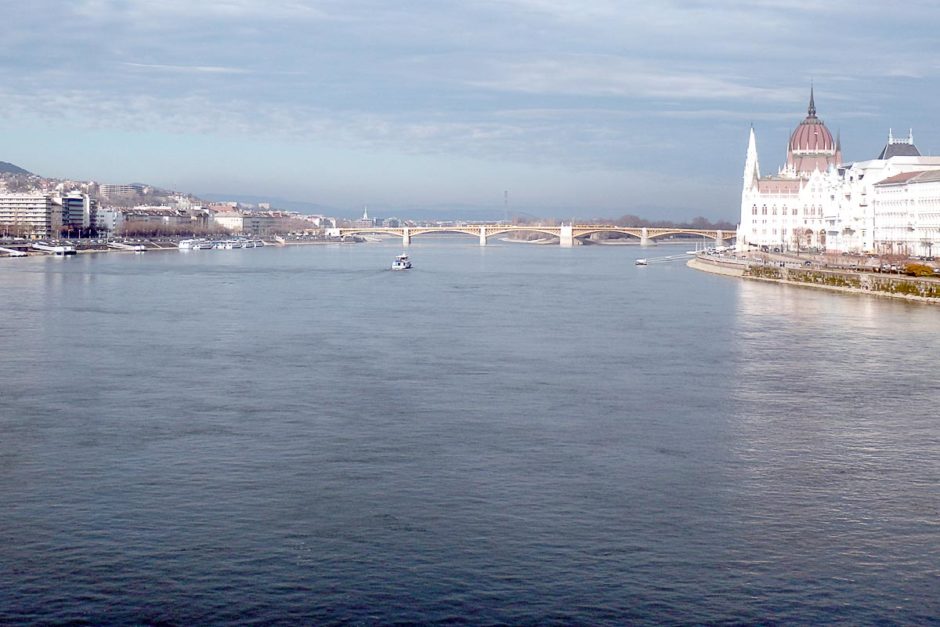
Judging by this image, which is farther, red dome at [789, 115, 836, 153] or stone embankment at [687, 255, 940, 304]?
red dome at [789, 115, 836, 153]

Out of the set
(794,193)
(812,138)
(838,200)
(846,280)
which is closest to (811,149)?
(812,138)

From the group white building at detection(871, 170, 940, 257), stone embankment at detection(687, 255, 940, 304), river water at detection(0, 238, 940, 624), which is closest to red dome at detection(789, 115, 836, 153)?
white building at detection(871, 170, 940, 257)

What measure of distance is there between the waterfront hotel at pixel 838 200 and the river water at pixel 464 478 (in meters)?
20.0

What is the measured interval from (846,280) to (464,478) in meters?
19.0

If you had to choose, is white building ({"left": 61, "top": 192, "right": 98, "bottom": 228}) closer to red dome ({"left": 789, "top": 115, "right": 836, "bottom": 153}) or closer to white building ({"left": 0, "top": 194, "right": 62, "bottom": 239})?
white building ({"left": 0, "top": 194, "right": 62, "bottom": 239})

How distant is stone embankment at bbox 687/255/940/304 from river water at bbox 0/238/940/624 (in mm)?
7614

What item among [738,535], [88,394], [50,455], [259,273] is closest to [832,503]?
[738,535]

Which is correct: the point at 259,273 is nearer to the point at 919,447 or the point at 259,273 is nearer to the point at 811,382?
the point at 811,382

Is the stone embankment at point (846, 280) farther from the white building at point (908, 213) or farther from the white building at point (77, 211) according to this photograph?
the white building at point (77, 211)

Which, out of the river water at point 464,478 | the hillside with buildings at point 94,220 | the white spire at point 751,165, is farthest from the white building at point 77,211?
the river water at point 464,478

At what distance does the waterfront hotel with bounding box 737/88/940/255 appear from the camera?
33.5 m

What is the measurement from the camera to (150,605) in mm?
5422

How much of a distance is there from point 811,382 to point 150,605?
7.37m

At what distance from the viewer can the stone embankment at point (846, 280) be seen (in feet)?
72.0
